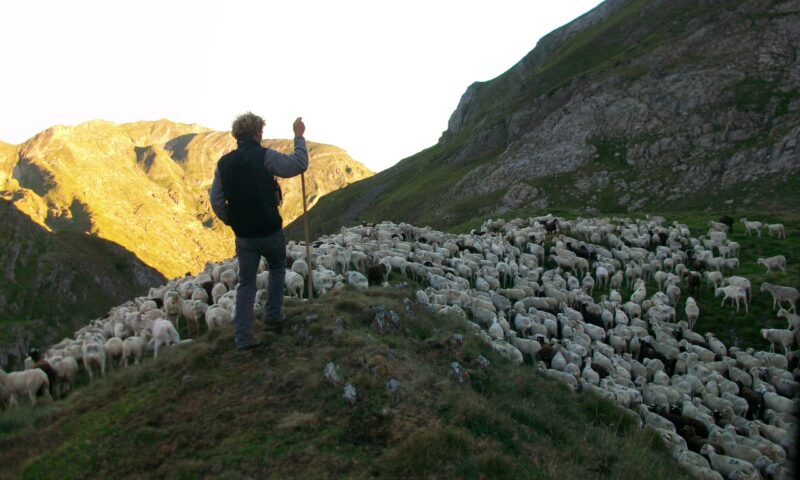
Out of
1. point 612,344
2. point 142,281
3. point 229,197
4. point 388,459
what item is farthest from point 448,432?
point 142,281

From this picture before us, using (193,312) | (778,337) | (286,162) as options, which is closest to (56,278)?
(193,312)

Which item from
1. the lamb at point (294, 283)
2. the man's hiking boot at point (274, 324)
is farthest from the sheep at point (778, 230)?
the man's hiking boot at point (274, 324)

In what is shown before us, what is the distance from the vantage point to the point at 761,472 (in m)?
13.4

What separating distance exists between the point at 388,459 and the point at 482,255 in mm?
21522

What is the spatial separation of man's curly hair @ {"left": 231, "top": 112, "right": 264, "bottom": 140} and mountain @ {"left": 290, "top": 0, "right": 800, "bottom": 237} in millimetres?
48562

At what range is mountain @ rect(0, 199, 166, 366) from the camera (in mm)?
82750

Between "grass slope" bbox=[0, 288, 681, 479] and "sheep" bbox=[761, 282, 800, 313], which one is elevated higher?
"grass slope" bbox=[0, 288, 681, 479]

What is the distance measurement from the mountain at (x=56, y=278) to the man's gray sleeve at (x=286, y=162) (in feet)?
232

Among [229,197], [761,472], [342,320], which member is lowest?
[761,472]

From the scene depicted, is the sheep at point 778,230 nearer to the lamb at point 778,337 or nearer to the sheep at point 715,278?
the sheep at point 715,278

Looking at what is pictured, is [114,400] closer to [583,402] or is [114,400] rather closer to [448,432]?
[448,432]

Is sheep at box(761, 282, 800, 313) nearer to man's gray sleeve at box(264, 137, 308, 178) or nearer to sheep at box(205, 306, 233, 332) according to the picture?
A: sheep at box(205, 306, 233, 332)

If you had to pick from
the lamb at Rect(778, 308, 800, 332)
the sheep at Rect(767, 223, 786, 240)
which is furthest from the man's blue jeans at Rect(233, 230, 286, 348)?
the sheep at Rect(767, 223, 786, 240)

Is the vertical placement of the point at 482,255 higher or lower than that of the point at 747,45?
lower
